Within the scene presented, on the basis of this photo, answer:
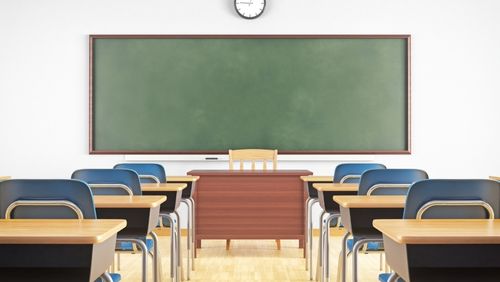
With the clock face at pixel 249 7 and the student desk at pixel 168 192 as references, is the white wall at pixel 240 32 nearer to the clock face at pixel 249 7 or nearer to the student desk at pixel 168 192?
the clock face at pixel 249 7

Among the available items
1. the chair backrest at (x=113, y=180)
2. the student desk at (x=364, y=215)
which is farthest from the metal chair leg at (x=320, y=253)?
the chair backrest at (x=113, y=180)

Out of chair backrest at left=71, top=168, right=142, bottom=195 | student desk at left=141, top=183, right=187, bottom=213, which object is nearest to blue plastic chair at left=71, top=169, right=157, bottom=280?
chair backrest at left=71, top=168, right=142, bottom=195

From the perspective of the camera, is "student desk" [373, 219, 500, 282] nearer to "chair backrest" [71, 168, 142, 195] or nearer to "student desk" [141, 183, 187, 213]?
"chair backrest" [71, 168, 142, 195]

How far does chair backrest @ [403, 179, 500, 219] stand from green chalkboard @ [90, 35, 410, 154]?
15.9ft

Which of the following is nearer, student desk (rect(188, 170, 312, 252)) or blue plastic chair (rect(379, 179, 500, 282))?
blue plastic chair (rect(379, 179, 500, 282))

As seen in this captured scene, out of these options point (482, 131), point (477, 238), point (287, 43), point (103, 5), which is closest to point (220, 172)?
point (287, 43)

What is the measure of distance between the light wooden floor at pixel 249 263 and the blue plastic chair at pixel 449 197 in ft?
8.47

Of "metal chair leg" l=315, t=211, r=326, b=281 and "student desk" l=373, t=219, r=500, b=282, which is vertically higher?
"student desk" l=373, t=219, r=500, b=282

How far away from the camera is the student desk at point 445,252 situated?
5.94 feet

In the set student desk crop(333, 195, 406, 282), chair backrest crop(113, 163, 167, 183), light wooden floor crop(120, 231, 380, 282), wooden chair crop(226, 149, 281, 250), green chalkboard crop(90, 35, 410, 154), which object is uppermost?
green chalkboard crop(90, 35, 410, 154)

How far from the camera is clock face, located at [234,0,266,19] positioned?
23.5ft

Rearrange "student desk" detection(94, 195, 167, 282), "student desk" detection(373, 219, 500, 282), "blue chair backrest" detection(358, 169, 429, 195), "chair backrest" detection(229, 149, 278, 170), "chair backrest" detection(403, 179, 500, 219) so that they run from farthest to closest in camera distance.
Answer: "chair backrest" detection(229, 149, 278, 170) → "blue chair backrest" detection(358, 169, 429, 195) → "student desk" detection(94, 195, 167, 282) → "chair backrest" detection(403, 179, 500, 219) → "student desk" detection(373, 219, 500, 282)

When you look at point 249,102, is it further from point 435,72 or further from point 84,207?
point 84,207

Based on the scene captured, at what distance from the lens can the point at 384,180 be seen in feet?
11.7
